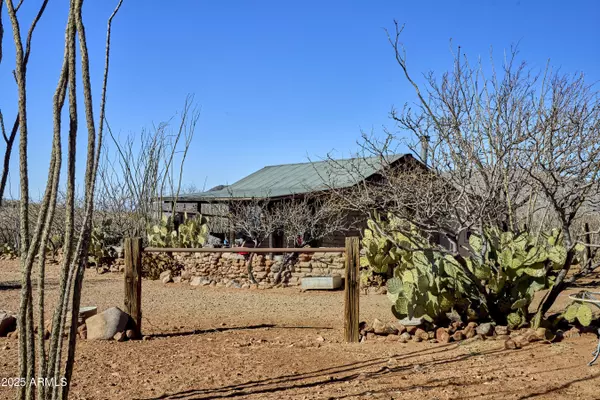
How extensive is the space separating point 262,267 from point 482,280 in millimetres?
7492

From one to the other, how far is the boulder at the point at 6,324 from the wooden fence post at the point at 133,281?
1.35m

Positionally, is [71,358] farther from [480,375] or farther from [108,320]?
[108,320]

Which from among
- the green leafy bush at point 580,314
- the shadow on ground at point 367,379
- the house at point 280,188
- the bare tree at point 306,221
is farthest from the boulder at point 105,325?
the house at point 280,188

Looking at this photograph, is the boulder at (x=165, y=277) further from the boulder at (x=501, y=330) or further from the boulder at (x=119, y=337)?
the boulder at (x=501, y=330)

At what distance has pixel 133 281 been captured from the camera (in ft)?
22.5

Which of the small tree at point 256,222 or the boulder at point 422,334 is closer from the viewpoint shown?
the boulder at point 422,334

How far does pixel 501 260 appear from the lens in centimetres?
624

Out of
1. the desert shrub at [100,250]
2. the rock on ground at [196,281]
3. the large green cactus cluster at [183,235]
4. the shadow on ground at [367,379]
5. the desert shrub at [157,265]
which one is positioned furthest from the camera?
the desert shrub at [100,250]

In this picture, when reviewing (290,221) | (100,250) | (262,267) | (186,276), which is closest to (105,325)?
(262,267)

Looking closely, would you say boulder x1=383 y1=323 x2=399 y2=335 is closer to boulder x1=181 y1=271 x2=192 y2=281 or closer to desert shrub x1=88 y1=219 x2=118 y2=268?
boulder x1=181 y1=271 x2=192 y2=281

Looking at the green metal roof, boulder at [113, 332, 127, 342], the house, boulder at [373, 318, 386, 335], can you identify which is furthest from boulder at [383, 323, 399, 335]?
the house

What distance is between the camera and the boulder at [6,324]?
265 inches

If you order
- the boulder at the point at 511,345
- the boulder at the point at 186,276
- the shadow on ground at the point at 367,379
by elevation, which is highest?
the boulder at the point at 186,276

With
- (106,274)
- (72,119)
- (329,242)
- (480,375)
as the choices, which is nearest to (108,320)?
(480,375)
